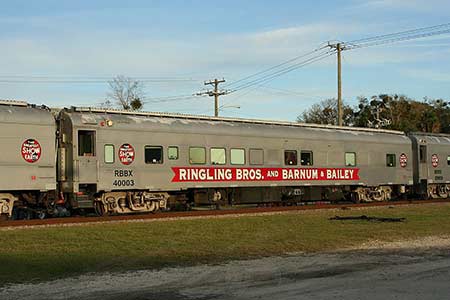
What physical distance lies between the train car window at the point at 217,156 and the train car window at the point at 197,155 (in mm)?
399

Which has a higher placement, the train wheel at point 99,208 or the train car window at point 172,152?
the train car window at point 172,152

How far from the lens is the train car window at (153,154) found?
2137cm

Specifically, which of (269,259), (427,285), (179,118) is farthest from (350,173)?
(427,285)

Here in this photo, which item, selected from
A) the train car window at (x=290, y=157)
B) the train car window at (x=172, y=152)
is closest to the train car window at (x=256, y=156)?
the train car window at (x=290, y=157)

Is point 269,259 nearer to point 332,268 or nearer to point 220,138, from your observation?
point 332,268

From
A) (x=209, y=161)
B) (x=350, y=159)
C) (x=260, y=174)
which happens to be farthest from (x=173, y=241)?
(x=350, y=159)

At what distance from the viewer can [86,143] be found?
19969 mm

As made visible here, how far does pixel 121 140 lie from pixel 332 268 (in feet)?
38.8

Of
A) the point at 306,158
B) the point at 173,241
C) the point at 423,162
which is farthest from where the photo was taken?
the point at 423,162

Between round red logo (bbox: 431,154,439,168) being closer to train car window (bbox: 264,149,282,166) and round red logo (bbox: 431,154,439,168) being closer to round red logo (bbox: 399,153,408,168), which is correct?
round red logo (bbox: 399,153,408,168)

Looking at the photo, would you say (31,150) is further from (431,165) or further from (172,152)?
(431,165)

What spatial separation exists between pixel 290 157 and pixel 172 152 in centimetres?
605

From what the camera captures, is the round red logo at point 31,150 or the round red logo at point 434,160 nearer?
the round red logo at point 31,150

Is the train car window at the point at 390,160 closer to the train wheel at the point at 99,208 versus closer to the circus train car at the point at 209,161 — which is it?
the circus train car at the point at 209,161
